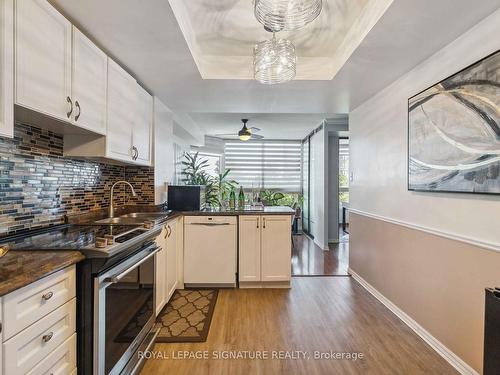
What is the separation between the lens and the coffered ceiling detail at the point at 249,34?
1839mm

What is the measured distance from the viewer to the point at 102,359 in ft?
4.34

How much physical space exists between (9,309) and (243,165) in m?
6.14

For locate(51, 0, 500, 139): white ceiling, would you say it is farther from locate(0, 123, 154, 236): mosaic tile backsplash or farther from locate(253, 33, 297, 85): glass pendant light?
locate(0, 123, 154, 236): mosaic tile backsplash

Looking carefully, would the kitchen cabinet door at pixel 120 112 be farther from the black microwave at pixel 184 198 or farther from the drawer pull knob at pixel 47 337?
Result: the drawer pull knob at pixel 47 337

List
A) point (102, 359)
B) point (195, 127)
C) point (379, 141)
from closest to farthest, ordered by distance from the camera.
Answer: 1. point (102, 359)
2. point (379, 141)
3. point (195, 127)

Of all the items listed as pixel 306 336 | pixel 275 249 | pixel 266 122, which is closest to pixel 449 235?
pixel 306 336

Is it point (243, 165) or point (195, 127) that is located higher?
point (195, 127)

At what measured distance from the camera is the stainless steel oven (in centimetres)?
131

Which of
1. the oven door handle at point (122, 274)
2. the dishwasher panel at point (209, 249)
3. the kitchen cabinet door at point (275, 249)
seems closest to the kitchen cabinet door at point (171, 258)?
the dishwasher panel at point (209, 249)

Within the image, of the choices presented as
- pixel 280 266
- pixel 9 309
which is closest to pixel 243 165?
pixel 280 266

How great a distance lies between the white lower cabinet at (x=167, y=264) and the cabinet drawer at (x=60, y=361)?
1013 millimetres

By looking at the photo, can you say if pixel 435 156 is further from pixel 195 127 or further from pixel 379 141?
pixel 195 127

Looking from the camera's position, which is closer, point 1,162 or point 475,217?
point 1,162

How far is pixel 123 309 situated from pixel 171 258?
1.15 meters
